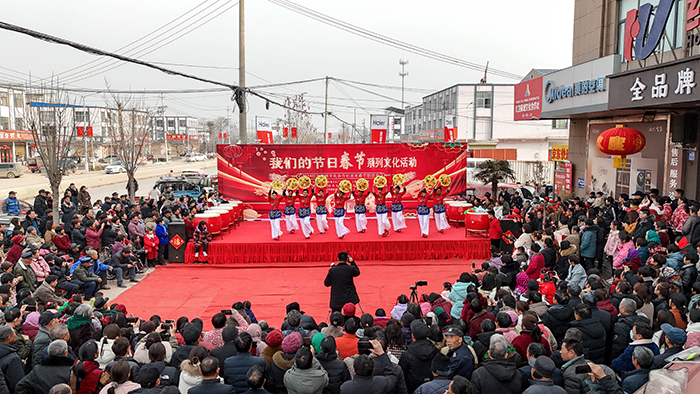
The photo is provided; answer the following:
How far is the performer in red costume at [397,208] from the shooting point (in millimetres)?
12578

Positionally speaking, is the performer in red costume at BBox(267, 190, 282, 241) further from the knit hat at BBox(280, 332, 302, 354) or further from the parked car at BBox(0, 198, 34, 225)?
the knit hat at BBox(280, 332, 302, 354)

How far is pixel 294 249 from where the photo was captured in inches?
481

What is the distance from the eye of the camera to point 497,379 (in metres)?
3.94

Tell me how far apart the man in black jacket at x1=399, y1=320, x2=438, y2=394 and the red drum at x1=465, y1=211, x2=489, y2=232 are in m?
8.07

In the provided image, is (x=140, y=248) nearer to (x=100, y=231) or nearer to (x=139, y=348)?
(x=100, y=231)

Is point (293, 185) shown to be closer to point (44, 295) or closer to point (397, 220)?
point (397, 220)

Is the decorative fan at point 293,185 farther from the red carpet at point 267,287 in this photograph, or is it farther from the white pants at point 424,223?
the white pants at point 424,223

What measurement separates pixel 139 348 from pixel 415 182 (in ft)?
41.6

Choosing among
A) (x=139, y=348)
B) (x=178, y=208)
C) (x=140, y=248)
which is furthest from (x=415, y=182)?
(x=139, y=348)

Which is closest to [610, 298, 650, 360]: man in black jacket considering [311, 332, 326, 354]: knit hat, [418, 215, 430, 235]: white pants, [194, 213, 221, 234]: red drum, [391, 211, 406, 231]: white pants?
[311, 332, 326, 354]: knit hat

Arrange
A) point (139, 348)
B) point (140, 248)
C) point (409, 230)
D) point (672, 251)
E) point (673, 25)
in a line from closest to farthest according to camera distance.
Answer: point (139, 348) → point (672, 251) → point (140, 248) → point (673, 25) → point (409, 230)

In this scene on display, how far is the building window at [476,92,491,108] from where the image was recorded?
1566 inches

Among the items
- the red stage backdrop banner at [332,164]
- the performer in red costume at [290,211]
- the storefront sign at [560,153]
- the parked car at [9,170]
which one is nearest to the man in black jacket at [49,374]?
the performer in red costume at [290,211]

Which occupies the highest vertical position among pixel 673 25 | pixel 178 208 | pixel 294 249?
pixel 673 25
